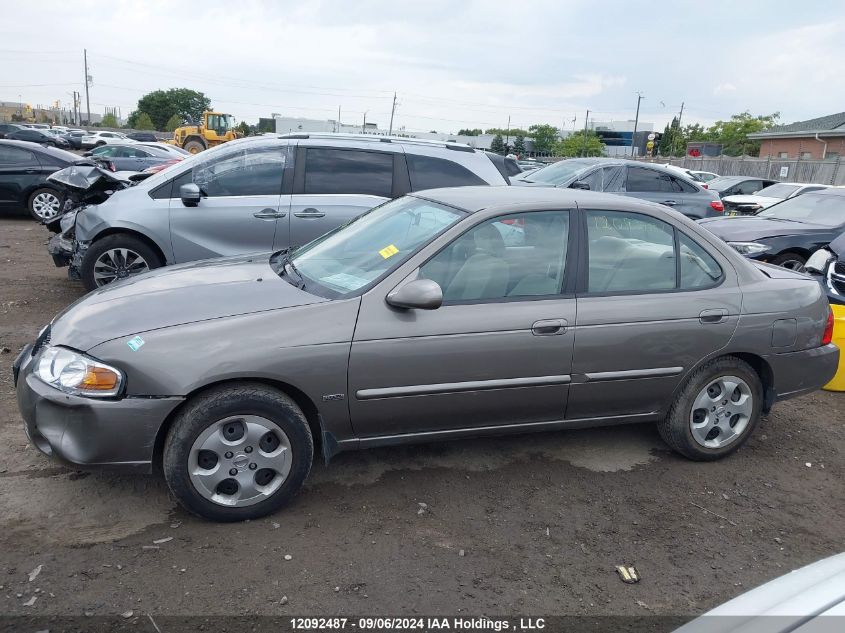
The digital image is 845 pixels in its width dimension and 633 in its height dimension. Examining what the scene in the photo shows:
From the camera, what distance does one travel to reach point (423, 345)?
3.60 metres

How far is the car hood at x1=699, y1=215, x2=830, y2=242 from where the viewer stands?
8883 mm

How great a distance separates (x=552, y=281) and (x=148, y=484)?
8.38 feet

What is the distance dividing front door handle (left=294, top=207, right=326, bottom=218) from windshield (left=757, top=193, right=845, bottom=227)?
6.80m

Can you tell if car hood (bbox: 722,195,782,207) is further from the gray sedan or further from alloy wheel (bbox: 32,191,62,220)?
alloy wheel (bbox: 32,191,62,220)

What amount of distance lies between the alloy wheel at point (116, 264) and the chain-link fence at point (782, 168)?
27.5 metres

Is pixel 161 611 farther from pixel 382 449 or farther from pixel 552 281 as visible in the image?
pixel 552 281

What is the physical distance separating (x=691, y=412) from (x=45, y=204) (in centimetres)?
1217

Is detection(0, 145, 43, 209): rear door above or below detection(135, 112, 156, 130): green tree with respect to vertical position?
below

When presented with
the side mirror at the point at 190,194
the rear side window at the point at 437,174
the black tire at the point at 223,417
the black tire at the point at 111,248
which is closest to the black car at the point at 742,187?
the rear side window at the point at 437,174

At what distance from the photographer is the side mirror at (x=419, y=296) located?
3.48 meters

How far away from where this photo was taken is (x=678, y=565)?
3.37 m

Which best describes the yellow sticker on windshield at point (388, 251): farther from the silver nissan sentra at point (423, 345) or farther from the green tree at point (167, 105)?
the green tree at point (167, 105)

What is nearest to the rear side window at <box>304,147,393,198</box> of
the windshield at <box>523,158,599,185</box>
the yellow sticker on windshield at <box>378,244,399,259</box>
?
the yellow sticker on windshield at <box>378,244,399,259</box>

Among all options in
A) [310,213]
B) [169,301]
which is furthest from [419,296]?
[310,213]
